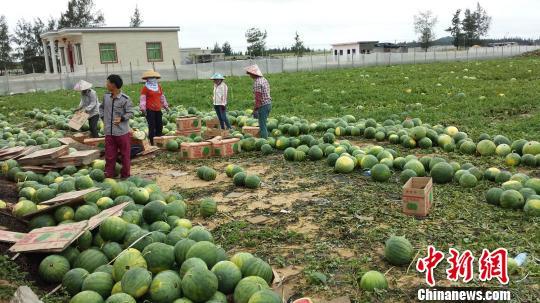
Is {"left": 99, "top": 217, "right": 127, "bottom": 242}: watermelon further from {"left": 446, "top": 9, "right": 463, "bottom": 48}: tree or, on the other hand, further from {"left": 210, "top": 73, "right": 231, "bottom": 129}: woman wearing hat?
{"left": 446, "top": 9, "right": 463, "bottom": 48}: tree

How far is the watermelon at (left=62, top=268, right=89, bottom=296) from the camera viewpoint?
4.38 meters

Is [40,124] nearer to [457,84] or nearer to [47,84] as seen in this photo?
[457,84]

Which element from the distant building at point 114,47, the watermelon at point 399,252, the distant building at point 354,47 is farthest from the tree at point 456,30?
the watermelon at point 399,252

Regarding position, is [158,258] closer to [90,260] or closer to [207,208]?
[90,260]

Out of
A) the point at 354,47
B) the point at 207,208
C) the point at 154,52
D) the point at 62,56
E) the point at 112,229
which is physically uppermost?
the point at 354,47

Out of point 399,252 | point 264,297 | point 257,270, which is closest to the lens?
point 264,297

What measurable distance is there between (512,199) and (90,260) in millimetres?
5114

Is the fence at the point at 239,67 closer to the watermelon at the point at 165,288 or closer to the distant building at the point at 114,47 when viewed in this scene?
the distant building at the point at 114,47

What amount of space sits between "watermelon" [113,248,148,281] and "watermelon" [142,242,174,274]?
51mm

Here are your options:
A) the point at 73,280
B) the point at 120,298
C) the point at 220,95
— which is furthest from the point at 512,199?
the point at 220,95

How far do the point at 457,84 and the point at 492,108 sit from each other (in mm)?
6154

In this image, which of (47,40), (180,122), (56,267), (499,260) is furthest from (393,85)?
(47,40)

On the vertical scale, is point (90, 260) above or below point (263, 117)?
below

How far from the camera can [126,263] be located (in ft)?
14.3
